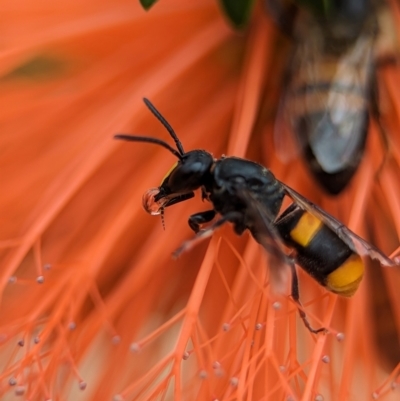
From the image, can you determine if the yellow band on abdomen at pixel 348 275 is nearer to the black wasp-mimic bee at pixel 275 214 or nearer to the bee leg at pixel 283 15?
the black wasp-mimic bee at pixel 275 214

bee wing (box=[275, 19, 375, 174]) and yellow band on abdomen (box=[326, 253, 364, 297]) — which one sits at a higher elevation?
bee wing (box=[275, 19, 375, 174])

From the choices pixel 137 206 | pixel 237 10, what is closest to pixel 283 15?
pixel 237 10

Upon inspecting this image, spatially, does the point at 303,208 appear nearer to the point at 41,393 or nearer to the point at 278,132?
the point at 278,132

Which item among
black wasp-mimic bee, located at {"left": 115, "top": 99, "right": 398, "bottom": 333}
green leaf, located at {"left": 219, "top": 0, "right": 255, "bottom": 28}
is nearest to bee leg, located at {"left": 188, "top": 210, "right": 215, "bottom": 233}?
black wasp-mimic bee, located at {"left": 115, "top": 99, "right": 398, "bottom": 333}

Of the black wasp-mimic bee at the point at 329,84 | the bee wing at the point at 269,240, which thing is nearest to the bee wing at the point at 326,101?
the black wasp-mimic bee at the point at 329,84

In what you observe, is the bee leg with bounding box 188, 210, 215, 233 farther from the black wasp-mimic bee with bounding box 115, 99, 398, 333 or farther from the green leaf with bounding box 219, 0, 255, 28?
the green leaf with bounding box 219, 0, 255, 28

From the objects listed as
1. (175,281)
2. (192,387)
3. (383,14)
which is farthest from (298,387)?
(383,14)

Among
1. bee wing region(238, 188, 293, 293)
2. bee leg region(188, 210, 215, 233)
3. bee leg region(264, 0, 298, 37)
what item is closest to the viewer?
bee wing region(238, 188, 293, 293)
